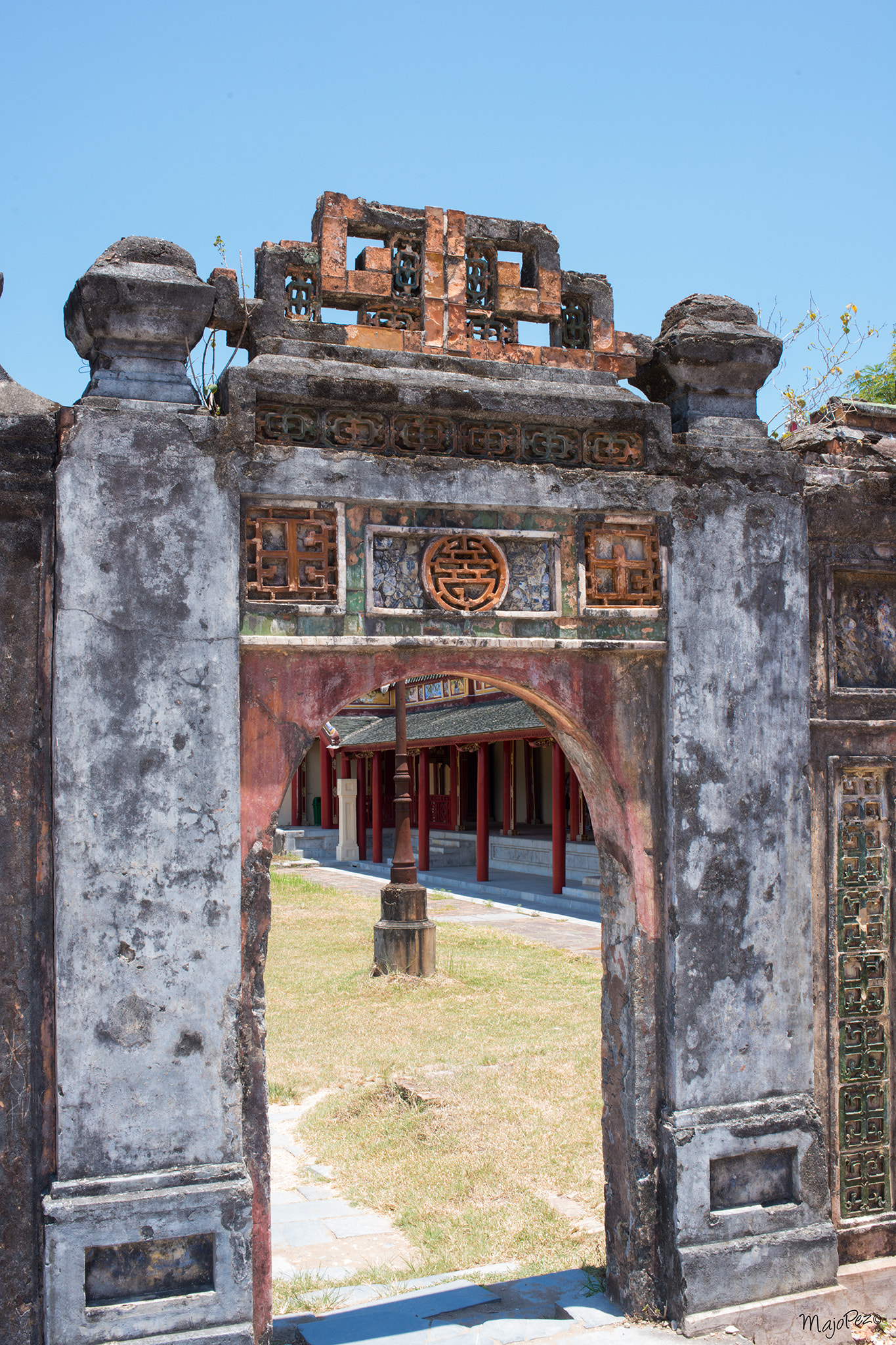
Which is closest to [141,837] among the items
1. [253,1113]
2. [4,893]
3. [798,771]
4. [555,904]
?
[4,893]

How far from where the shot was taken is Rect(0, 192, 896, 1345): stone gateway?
345 centimetres

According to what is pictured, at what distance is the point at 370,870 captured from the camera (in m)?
Answer: 24.0

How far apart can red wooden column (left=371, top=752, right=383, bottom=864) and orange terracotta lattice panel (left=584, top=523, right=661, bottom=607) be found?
19.7m

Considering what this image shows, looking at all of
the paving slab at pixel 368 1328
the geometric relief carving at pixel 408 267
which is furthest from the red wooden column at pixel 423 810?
the geometric relief carving at pixel 408 267

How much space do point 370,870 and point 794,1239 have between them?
796 inches

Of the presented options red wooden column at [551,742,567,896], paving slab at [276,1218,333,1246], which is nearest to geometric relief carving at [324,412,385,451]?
paving slab at [276,1218,333,1246]

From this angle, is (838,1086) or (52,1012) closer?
(52,1012)

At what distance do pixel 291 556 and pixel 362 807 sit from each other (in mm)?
23719

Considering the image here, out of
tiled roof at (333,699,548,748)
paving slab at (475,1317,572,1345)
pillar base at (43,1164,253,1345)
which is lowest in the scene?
paving slab at (475,1317,572,1345)

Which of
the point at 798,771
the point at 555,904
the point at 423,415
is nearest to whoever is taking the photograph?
the point at 423,415

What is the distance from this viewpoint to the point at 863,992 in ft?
15.0

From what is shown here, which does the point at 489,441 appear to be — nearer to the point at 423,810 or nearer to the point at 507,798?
the point at 507,798

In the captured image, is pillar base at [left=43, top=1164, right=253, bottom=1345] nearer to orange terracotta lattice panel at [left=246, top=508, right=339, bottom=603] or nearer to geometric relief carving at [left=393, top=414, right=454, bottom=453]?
orange terracotta lattice panel at [left=246, top=508, right=339, bottom=603]

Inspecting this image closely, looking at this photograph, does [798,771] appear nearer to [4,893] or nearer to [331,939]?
[4,893]
